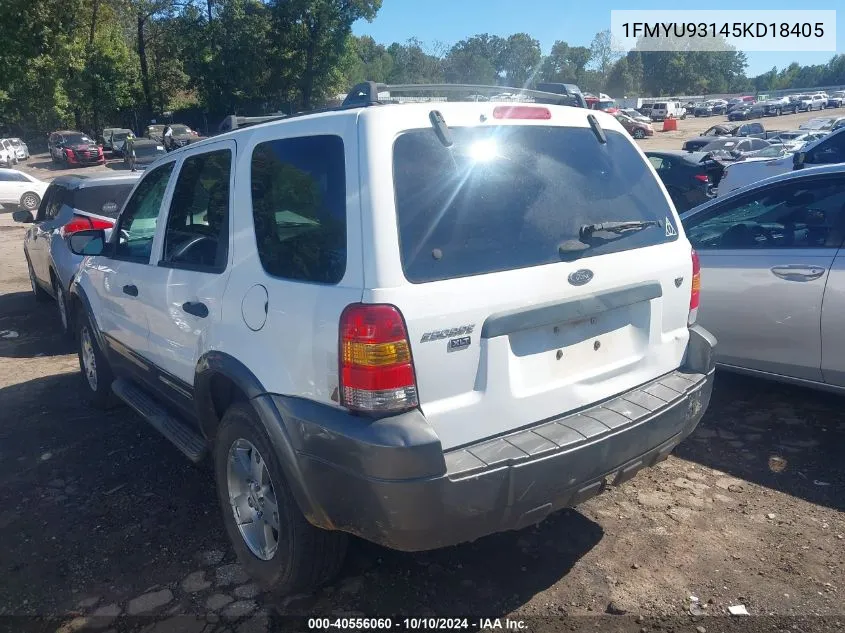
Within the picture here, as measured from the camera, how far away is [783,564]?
3225mm

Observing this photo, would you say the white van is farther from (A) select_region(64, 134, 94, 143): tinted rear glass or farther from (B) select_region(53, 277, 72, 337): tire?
(B) select_region(53, 277, 72, 337): tire

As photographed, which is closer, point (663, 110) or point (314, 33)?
point (314, 33)

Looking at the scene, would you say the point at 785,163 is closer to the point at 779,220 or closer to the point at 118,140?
the point at 779,220

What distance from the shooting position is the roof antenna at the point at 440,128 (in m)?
2.69

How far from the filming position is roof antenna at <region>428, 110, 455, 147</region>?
2.69 metres

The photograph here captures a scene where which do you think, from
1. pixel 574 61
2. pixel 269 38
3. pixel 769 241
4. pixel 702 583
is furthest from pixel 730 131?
pixel 574 61

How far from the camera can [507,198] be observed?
2.81 meters

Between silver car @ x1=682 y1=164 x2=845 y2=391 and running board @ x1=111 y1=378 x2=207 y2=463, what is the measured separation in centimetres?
328

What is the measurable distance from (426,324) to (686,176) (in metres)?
11.7

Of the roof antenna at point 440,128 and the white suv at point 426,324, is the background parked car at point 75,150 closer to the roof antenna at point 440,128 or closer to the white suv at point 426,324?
the white suv at point 426,324

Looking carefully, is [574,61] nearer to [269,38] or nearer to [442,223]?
[269,38]

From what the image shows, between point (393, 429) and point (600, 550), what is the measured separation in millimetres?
1490

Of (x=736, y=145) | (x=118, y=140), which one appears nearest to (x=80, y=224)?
(x=736, y=145)

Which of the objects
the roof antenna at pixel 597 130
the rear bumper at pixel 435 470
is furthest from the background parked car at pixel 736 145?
the rear bumper at pixel 435 470
